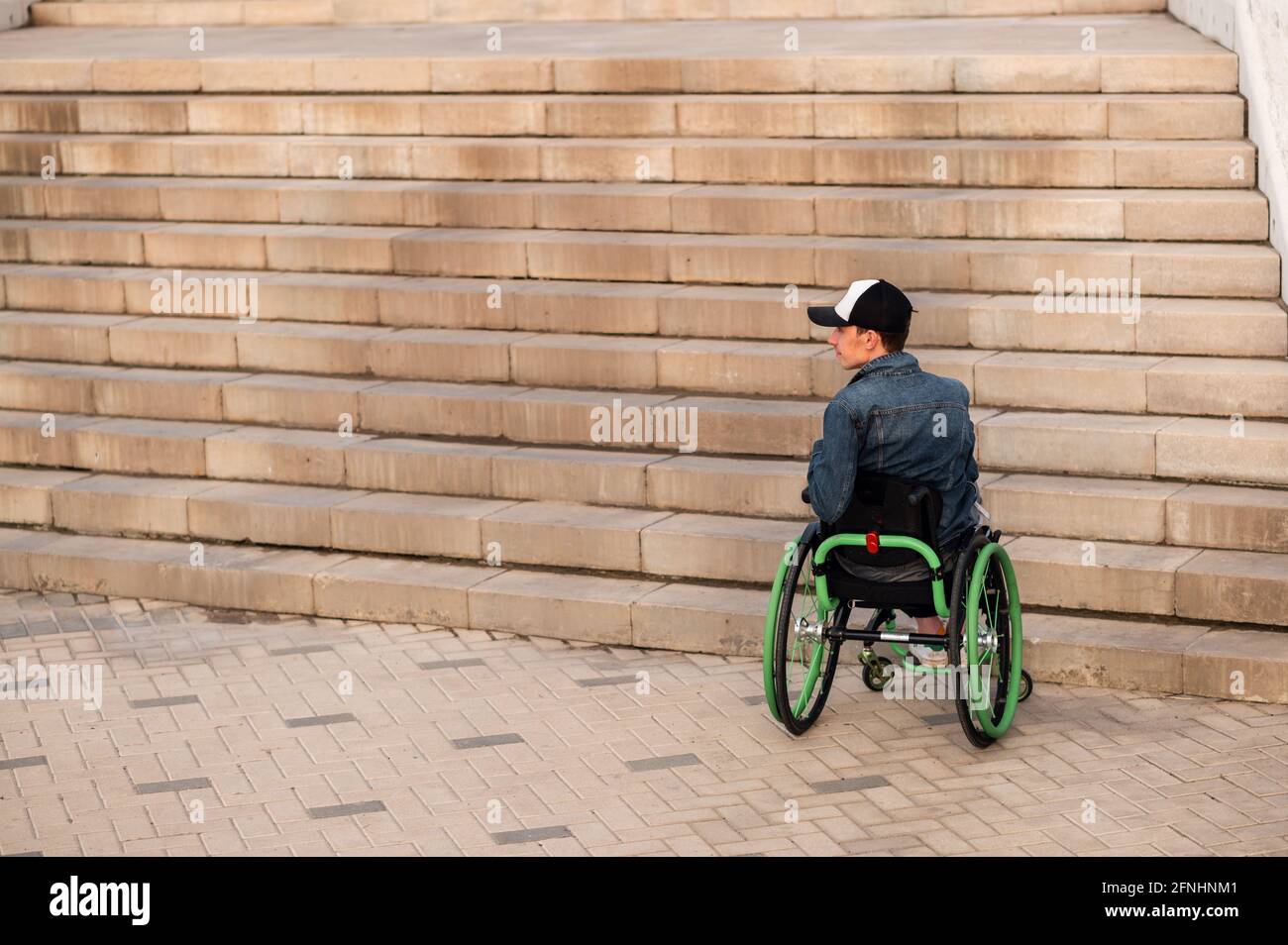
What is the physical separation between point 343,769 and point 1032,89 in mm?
5729

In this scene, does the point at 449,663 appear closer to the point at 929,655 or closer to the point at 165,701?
the point at 165,701

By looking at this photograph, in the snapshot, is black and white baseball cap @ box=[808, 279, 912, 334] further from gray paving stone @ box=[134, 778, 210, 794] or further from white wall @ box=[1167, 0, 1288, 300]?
white wall @ box=[1167, 0, 1288, 300]

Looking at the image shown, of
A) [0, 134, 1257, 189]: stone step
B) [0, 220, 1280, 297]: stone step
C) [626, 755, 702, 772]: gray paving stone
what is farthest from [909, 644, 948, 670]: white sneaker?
[0, 134, 1257, 189]: stone step

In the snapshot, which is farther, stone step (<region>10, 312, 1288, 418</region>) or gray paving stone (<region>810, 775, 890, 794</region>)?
stone step (<region>10, 312, 1288, 418</region>)

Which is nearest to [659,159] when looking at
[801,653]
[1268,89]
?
[1268,89]

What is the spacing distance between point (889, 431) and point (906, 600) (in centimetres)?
58

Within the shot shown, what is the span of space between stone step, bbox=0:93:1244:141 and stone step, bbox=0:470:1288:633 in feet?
9.63

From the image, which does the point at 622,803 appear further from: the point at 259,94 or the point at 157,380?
the point at 259,94

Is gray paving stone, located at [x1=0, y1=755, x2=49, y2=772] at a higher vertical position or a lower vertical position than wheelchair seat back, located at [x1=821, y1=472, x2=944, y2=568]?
lower

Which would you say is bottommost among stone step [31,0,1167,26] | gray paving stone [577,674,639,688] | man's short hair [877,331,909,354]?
gray paving stone [577,674,639,688]

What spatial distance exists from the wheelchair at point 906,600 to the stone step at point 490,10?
6872 millimetres

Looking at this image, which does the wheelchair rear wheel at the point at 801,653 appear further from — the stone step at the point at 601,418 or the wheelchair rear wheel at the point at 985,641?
the stone step at the point at 601,418

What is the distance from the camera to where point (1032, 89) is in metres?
10.2

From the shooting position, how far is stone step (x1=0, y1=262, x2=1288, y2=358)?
8.57 metres
